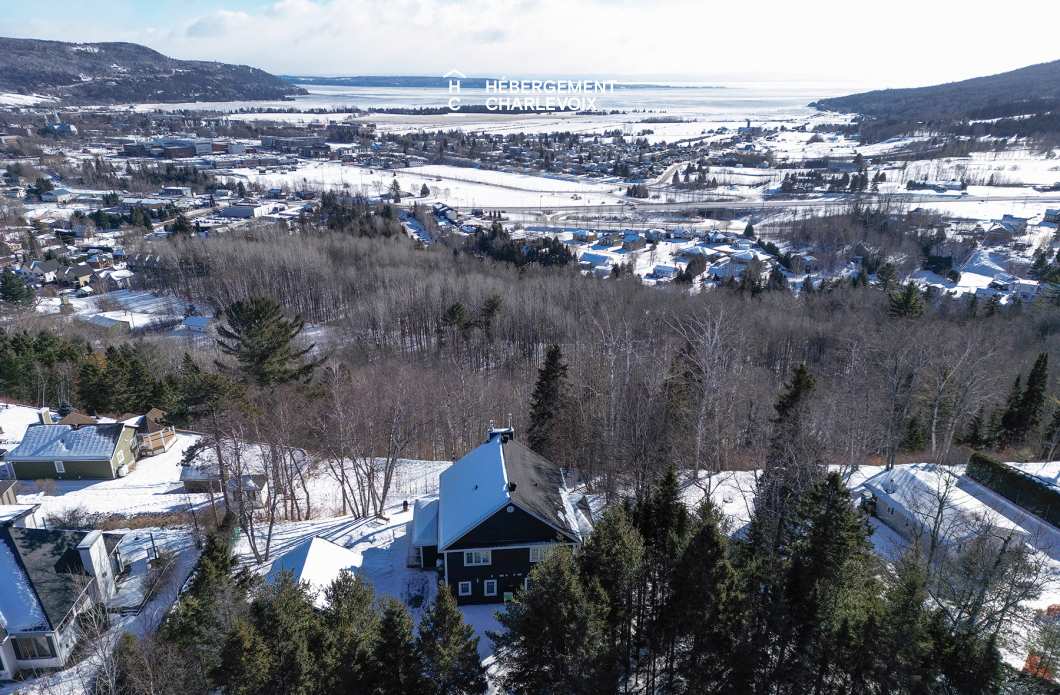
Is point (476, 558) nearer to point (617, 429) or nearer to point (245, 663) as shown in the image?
point (245, 663)

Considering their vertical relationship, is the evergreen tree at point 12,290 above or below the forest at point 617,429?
below

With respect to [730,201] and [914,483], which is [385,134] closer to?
[730,201]

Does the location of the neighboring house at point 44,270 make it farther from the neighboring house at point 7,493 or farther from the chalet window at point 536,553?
the chalet window at point 536,553

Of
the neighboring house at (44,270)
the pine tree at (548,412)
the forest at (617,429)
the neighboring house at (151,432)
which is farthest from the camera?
the neighboring house at (44,270)

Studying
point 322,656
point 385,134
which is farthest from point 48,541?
point 385,134

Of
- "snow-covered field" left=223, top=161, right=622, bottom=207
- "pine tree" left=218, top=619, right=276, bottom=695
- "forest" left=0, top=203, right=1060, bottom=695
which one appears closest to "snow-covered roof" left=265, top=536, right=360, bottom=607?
"forest" left=0, top=203, right=1060, bottom=695

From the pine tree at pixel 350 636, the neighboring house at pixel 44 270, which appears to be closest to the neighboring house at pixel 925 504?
the pine tree at pixel 350 636

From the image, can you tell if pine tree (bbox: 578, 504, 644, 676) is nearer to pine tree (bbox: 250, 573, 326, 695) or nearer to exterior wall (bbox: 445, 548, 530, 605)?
pine tree (bbox: 250, 573, 326, 695)
